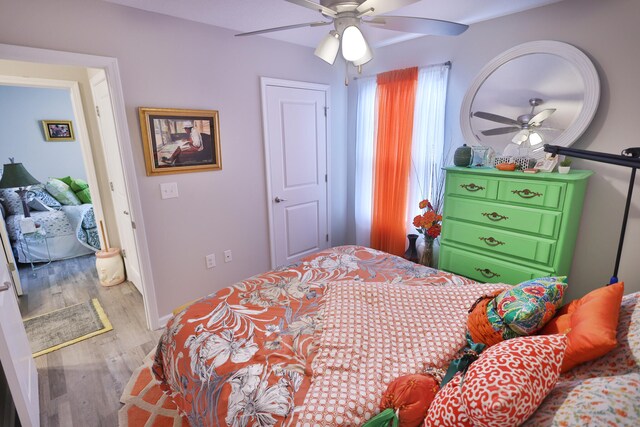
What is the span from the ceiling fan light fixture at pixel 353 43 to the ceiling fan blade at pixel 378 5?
0.25ft

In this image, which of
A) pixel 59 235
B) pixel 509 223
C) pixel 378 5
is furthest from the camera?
pixel 59 235

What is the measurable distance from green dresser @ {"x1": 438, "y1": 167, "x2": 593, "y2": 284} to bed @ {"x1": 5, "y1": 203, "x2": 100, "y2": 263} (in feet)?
14.4

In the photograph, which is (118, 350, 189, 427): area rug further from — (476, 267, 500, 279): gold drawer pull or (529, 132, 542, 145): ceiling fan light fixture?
(529, 132, 542, 145): ceiling fan light fixture

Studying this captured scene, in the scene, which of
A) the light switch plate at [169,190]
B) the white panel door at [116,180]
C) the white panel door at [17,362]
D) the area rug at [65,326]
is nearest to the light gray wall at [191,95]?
the light switch plate at [169,190]

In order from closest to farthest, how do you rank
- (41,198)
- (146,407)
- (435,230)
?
1. (146,407)
2. (435,230)
3. (41,198)

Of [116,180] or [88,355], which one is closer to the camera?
[88,355]

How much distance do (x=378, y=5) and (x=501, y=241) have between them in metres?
1.78

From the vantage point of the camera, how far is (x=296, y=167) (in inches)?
132

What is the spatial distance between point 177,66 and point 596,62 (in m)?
2.96

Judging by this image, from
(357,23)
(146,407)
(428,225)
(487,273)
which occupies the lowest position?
(146,407)

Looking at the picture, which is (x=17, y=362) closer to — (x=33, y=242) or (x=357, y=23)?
(x=357, y=23)

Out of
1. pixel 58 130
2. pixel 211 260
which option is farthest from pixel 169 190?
pixel 58 130

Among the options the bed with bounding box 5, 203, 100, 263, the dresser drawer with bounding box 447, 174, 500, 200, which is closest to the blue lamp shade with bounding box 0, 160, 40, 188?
the bed with bounding box 5, 203, 100, 263

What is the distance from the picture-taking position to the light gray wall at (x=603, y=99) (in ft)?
6.34
